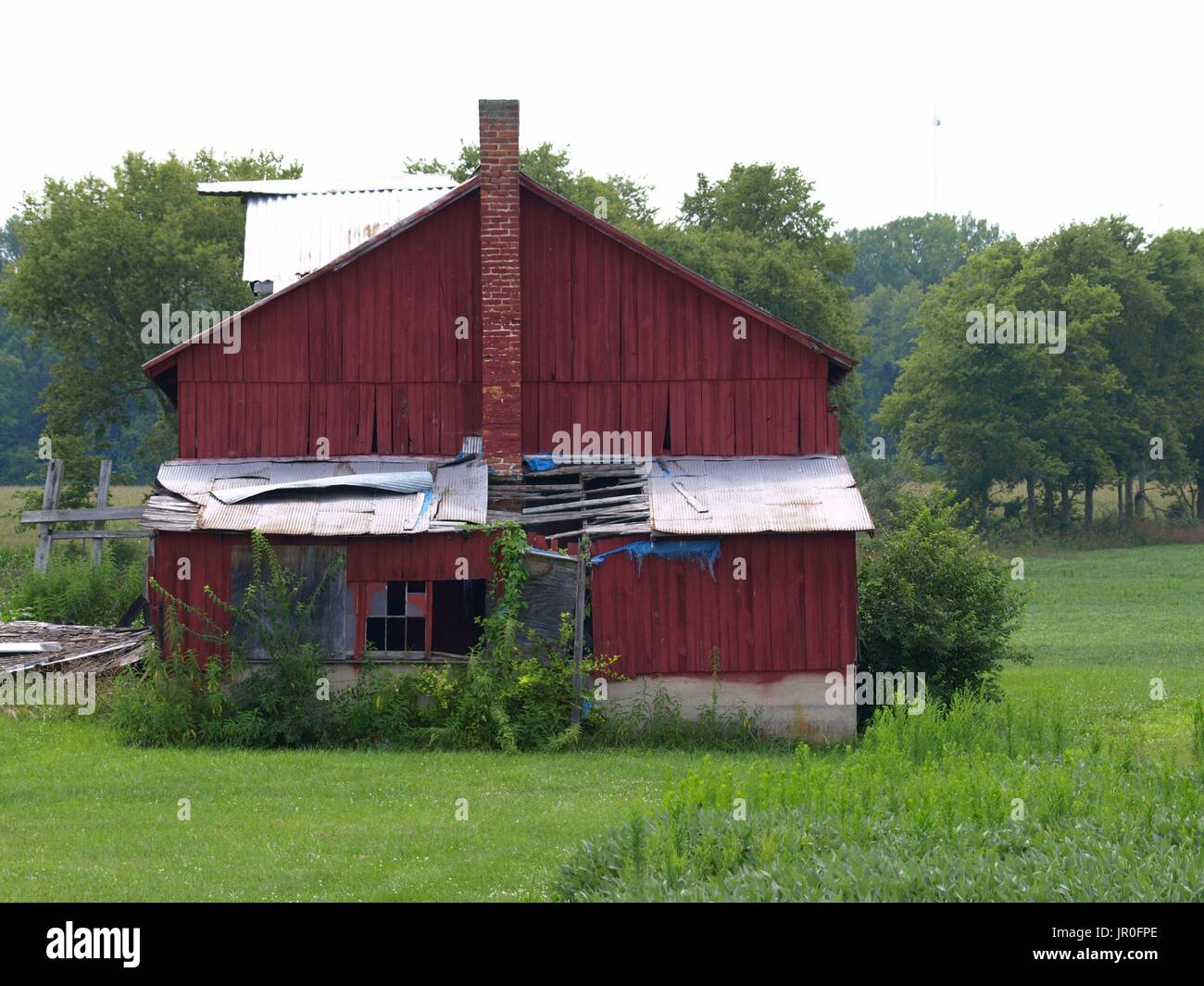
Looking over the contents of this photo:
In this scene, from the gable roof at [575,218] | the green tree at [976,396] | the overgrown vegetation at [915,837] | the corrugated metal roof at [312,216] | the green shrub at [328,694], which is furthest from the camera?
the green tree at [976,396]

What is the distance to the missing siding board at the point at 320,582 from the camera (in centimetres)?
2108

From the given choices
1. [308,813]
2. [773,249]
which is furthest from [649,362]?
[773,249]

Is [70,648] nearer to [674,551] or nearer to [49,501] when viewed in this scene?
[49,501]

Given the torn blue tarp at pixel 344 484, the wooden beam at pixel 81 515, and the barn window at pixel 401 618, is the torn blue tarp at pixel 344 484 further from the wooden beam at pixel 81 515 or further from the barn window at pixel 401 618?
the wooden beam at pixel 81 515

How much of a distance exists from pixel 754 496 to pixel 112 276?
35511mm

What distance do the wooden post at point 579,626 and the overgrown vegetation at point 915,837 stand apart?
4938mm

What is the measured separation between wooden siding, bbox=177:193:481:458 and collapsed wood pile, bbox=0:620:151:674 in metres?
3.39

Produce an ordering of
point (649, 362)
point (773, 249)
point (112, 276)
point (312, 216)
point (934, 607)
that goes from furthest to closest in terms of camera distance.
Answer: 1. point (773, 249)
2. point (112, 276)
3. point (312, 216)
4. point (649, 362)
5. point (934, 607)

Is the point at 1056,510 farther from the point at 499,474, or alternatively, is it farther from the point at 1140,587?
the point at 499,474

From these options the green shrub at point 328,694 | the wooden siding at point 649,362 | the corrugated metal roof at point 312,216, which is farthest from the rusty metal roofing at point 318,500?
the corrugated metal roof at point 312,216

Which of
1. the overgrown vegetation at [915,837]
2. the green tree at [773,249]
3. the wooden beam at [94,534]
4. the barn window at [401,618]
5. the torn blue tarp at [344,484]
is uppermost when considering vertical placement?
the green tree at [773,249]

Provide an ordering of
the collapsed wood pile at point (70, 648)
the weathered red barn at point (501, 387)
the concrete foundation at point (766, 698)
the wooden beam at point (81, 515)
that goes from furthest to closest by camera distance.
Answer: the wooden beam at point (81, 515) → the collapsed wood pile at point (70, 648) → the weathered red barn at point (501, 387) → the concrete foundation at point (766, 698)

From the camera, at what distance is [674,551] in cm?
2127
